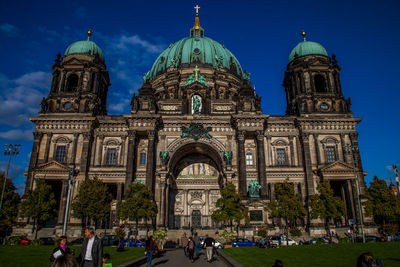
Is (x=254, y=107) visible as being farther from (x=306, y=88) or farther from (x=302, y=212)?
(x=302, y=212)

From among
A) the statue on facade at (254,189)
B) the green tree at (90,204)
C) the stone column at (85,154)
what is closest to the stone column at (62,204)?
the stone column at (85,154)

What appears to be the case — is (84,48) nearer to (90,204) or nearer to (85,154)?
(85,154)

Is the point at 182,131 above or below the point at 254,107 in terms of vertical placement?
below

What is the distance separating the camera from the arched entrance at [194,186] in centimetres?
4312

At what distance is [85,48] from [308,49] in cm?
3509

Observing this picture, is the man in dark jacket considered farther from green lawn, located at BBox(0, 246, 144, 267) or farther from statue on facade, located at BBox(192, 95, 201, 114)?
statue on facade, located at BBox(192, 95, 201, 114)

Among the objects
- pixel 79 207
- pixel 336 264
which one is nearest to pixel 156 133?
pixel 79 207

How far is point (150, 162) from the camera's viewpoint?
126ft

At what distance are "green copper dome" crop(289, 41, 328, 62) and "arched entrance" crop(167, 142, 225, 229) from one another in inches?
850

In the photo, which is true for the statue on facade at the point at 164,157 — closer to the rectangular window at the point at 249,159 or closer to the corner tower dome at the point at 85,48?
the rectangular window at the point at 249,159

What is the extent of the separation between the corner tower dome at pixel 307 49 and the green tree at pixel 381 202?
72.3ft

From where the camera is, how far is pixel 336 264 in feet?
43.9

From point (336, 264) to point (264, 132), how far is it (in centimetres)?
2945

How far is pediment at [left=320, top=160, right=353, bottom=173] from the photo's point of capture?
1520 inches
